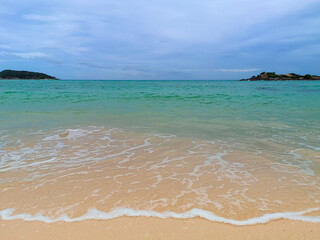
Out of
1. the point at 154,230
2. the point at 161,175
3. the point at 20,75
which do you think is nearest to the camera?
the point at 154,230

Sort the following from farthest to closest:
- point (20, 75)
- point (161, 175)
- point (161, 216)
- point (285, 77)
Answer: point (20, 75) < point (285, 77) < point (161, 175) < point (161, 216)

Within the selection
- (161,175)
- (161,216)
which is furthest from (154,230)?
(161,175)

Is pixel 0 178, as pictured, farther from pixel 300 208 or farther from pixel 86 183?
pixel 300 208

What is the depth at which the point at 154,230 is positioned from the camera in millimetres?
2248

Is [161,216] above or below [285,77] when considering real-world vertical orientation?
below

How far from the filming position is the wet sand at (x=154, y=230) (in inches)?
84.7

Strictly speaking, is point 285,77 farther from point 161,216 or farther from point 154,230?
point 154,230

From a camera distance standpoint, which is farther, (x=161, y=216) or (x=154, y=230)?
(x=161, y=216)

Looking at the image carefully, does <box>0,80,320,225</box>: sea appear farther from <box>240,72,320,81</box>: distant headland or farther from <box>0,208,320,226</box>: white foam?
<box>240,72,320,81</box>: distant headland

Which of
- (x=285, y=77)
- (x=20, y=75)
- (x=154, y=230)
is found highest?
(x=20, y=75)

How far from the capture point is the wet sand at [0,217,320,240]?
215 centimetres

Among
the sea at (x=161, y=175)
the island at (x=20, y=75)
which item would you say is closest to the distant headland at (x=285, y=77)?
the sea at (x=161, y=175)

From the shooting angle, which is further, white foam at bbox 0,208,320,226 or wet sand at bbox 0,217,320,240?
white foam at bbox 0,208,320,226

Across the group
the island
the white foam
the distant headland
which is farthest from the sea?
the island
